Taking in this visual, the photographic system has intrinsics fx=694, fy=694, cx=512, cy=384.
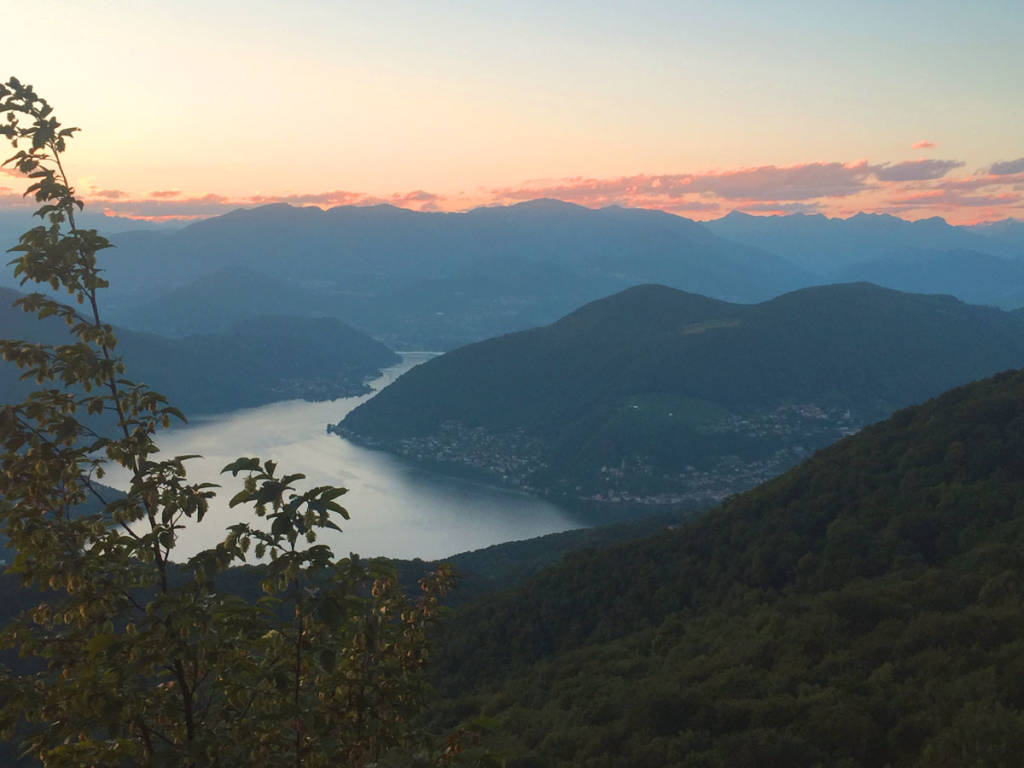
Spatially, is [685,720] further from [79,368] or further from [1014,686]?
[79,368]

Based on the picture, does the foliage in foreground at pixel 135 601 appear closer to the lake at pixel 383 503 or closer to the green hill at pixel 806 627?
the green hill at pixel 806 627

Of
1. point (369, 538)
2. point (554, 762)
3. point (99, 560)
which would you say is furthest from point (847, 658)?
point (369, 538)

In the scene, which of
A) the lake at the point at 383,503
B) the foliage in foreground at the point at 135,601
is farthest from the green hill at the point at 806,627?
the lake at the point at 383,503

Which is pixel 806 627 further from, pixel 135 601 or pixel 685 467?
pixel 685 467

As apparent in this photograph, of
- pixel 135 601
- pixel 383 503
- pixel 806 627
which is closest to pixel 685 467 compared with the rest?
pixel 383 503

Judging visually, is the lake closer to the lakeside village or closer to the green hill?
the lakeside village
